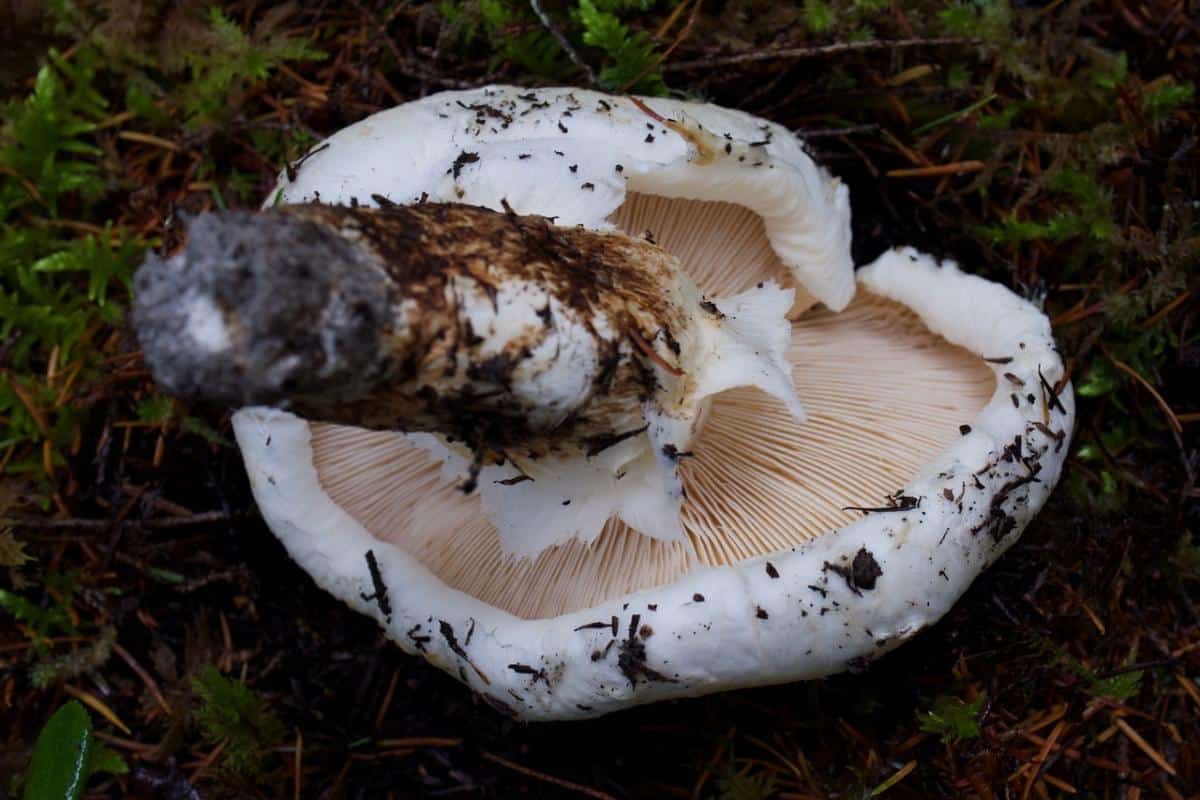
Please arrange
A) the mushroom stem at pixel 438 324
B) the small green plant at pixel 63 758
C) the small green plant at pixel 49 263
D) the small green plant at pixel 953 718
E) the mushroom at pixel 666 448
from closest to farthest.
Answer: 1. the mushroom stem at pixel 438 324
2. the mushroom at pixel 666 448
3. the small green plant at pixel 63 758
4. the small green plant at pixel 953 718
5. the small green plant at pixel 49 263

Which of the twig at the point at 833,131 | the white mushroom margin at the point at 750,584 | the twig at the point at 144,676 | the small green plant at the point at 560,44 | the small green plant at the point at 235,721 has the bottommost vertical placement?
the twig at the point at 144,676

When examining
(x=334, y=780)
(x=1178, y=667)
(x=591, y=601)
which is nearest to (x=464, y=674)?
(x=591, y=601)

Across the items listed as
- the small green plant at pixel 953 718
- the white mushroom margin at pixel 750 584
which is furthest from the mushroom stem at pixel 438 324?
the small green plant at pixel 953 718

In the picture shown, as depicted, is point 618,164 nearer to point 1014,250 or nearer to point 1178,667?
point 1014,250

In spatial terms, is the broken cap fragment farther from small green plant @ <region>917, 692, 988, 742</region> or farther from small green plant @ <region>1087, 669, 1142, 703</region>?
small green plant @ <region>1087, 669, 1142, 703</region>

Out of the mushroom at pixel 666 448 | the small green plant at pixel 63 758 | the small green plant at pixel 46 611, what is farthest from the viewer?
the small green plant at pixel 46 611

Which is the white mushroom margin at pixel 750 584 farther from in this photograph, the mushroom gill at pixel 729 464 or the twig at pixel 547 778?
the twig at pixel 547 778

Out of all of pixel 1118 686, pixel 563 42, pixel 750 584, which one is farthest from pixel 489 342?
pixel 1118 686

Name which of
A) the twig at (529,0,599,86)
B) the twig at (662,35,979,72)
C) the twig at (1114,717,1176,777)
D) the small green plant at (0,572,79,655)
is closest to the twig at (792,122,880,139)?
the twig at (662,35,979,72)
